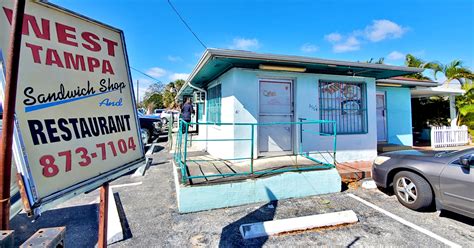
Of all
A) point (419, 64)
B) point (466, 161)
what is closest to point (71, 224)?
point (466, 161)

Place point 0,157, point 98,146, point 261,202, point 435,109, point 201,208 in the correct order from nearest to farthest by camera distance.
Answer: point 0,157, point 98,146, point 201,208, point 261,202, point 435,109

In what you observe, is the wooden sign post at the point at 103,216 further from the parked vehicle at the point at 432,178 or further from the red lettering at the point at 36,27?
the parked vehicle at the point at 432,178

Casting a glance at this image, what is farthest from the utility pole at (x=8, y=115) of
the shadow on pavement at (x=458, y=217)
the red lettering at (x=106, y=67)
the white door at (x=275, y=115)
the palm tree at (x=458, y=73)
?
the palm tree at (x=458, y=73)

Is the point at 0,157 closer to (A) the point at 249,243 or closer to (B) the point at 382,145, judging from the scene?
(A) the point at 249,243

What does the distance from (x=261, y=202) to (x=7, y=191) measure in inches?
134

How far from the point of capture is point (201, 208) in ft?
11.6

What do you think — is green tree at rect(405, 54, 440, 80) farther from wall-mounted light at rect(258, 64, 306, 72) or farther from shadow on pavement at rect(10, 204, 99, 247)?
shadow on pavement at rect(10, 204, 99, 247)

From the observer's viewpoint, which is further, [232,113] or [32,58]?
[232,113]

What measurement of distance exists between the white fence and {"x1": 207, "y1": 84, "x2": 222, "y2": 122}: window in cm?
902

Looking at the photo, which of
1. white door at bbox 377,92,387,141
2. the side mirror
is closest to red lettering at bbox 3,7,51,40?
the side mirror

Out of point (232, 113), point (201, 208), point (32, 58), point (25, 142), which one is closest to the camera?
point (25, 142)

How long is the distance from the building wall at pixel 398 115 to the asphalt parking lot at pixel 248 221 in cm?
482

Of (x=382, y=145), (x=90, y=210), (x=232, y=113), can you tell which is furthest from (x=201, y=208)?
(x=382, y=145)

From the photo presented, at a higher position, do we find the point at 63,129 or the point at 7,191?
the point at 63,129
